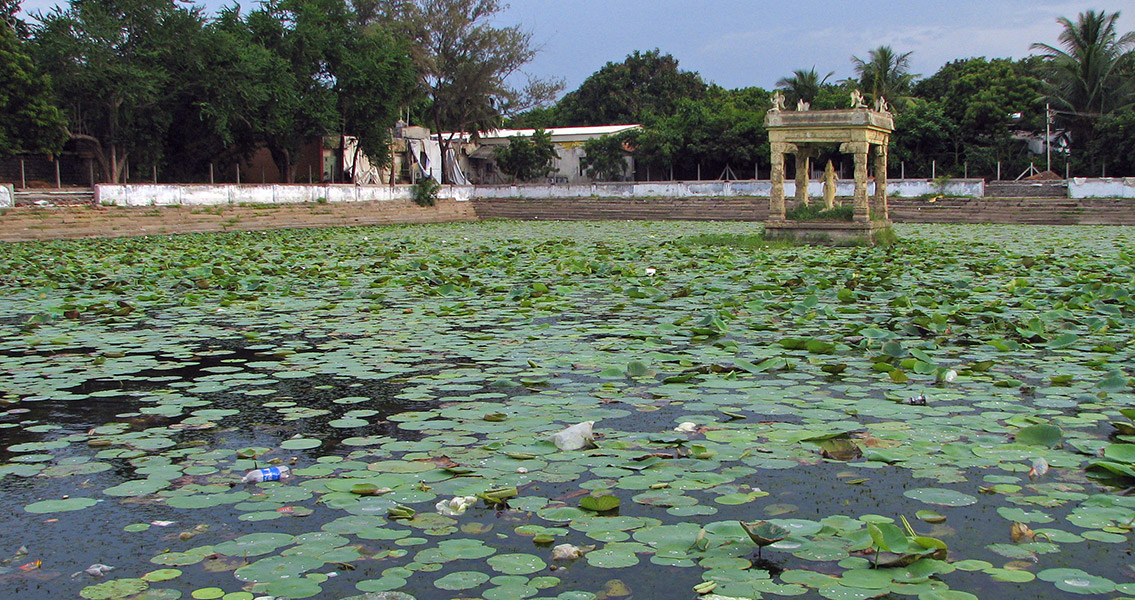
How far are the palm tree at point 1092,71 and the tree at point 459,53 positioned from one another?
15872 mm

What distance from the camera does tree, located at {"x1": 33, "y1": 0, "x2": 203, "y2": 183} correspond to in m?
20.2

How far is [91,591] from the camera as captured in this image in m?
2.26

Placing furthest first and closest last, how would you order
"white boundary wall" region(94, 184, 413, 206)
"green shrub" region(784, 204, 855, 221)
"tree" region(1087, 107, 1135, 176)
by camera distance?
1. "tree" region(1087, 107, 1135, 176)
2. "white boundary wall" region(94, 184, 413, 206)
3. "green shrub" region(784, 204, 855, 221)

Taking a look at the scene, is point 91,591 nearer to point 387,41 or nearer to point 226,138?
point 226,138

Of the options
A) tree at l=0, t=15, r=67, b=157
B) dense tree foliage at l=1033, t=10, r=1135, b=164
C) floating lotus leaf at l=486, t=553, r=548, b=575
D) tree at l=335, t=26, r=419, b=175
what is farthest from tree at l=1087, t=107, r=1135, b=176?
floating lotus leaf at l=486, t=553, r=548, b=575

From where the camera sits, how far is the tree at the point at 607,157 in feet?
108

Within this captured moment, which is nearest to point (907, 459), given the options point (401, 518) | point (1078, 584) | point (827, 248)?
point (1078, 584)

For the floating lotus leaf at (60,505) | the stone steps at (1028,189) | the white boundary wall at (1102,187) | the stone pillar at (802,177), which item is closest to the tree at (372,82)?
the stone pillar at (802,177)

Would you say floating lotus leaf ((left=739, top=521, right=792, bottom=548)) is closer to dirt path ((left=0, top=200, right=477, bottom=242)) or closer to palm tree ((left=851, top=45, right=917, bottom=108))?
dirt path ((left=0, top=200, right=477, bottom=242))

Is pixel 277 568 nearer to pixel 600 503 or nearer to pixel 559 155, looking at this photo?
pixel 600 503

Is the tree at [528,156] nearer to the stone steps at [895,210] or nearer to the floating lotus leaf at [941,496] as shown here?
the stone steps at [895,210]

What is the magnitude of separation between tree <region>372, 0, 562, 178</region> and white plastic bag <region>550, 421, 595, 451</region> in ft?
90.6

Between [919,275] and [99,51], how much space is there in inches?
692

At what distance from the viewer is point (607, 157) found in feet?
108
